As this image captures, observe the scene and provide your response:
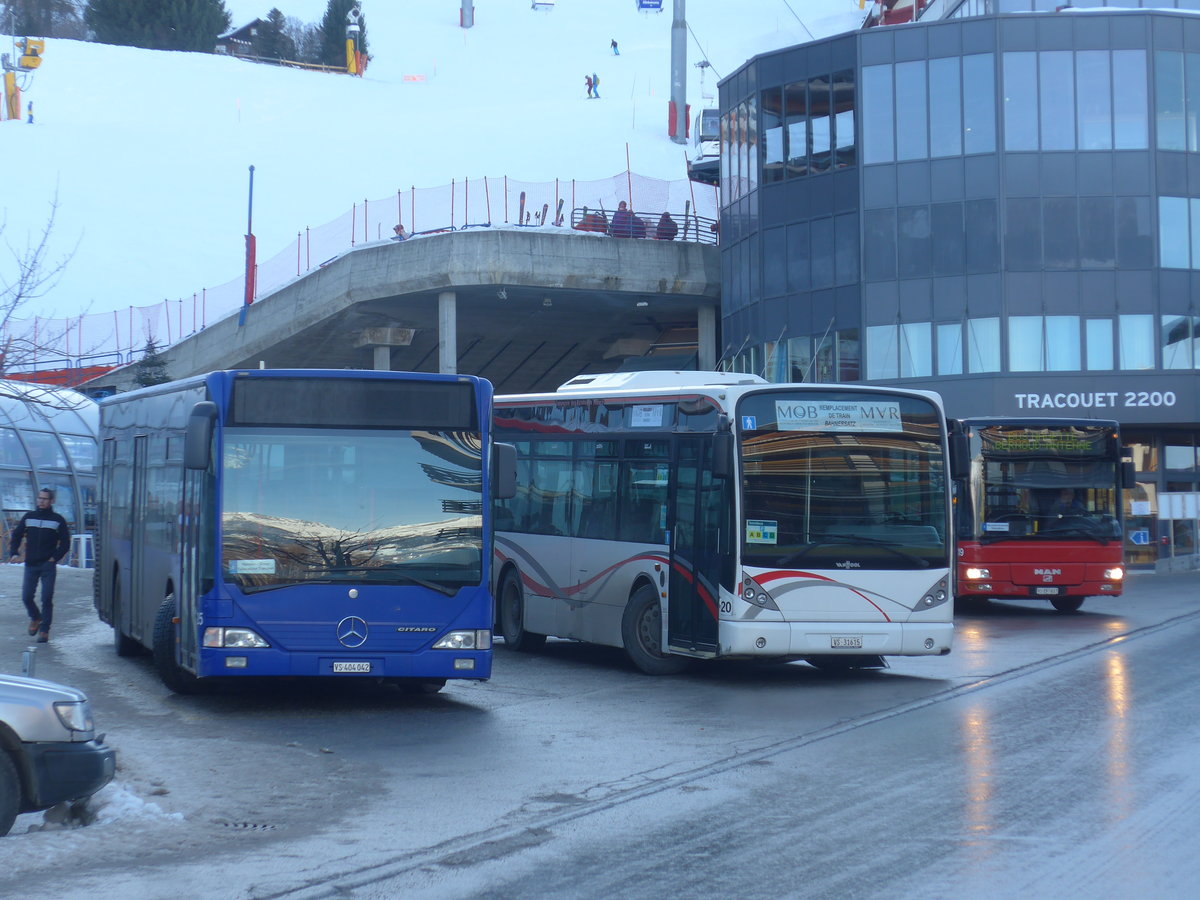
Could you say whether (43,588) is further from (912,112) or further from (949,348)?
(912,112)

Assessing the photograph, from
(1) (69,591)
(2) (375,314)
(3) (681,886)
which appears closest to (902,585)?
(3) (681,886)

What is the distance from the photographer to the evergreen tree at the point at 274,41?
478 ft

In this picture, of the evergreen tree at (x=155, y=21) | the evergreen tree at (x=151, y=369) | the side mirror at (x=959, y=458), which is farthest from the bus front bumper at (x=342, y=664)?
the evergreen tree at (x=155, y=21)

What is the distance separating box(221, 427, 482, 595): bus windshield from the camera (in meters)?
12.0

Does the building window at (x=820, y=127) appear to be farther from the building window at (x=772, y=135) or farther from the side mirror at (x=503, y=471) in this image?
the side mirror at (x=503, y=471)

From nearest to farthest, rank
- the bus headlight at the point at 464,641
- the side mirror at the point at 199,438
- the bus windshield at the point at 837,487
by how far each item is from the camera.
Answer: the side mirror at the point at 199,438, the bus headlight at the point at 464,641, the bus windshield at the point at 837,487

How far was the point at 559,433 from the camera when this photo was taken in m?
17.6

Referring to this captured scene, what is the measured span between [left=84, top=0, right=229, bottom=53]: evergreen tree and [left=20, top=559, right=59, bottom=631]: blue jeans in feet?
405

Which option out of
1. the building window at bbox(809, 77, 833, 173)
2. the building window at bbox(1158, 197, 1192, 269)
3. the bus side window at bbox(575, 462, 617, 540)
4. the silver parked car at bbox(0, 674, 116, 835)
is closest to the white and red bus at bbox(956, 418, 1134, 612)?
the bus side window at bbox(575, 462, 617, 540)

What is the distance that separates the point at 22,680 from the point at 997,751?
245 inches

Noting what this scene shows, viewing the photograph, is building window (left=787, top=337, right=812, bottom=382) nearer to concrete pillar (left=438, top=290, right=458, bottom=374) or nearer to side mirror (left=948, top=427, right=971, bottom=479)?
concrete pillar (left=438, top=290, right=458, bottom=374)

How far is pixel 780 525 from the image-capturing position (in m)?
14.5

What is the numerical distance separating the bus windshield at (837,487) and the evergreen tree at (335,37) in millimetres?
138053

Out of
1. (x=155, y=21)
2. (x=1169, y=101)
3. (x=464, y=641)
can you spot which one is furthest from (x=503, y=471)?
(x=155, y=21)
